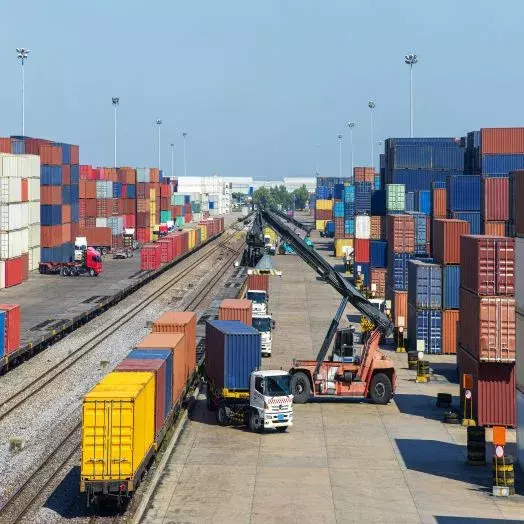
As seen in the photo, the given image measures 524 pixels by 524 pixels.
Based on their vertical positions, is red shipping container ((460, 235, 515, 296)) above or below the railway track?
above

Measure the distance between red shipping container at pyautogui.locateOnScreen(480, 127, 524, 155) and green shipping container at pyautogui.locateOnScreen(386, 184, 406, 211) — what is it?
12483mm

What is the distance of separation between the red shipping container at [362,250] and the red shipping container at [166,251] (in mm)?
23721

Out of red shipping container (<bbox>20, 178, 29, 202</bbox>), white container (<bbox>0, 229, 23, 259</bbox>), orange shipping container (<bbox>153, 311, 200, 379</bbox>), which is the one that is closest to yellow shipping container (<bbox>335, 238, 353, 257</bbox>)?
red shipping container (<bbox>20, 178, 29, 202</bbox>)

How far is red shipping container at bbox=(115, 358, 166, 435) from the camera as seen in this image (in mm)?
30562

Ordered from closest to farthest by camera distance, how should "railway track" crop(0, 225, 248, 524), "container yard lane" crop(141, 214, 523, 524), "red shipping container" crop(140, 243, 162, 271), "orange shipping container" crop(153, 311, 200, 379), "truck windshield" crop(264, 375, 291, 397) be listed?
"railway track" crop(0, 225, 248, 524) < "container yard lane" crop(141, 214, 523, 524) < "truck windshield" crop(264, 375, 291, 397) < "orange shipping container" crop(153, 311, 200, 379) < "red shipping container" crop(140, 243, 162, 271)

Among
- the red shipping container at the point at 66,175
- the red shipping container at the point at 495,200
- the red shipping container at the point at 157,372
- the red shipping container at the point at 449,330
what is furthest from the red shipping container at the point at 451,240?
the red shipping container at the point at 66,175

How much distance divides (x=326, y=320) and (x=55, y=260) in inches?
1793

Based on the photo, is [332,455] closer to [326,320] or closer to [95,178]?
[326,320]

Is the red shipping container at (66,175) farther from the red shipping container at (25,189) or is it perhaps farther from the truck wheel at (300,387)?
the truck wheel at (300,387)

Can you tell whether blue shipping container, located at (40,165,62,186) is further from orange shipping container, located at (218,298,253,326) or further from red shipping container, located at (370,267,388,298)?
orange shipping container, located at (218,298,253,326)

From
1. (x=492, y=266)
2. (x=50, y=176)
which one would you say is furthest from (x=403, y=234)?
(x=50, y=176)

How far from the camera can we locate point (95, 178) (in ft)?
495

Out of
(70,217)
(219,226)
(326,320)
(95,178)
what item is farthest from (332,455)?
(219,226)

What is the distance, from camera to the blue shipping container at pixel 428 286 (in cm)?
5450
